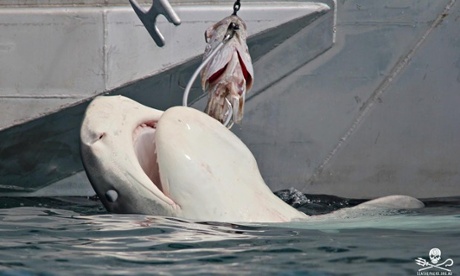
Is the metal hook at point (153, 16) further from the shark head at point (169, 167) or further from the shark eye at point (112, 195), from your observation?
the shark eye at point (112, 195)

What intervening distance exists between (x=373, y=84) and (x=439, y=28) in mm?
590

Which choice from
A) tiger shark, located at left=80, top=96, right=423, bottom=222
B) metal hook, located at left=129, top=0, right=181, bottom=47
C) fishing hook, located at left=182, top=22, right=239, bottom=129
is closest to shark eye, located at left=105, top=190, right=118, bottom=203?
tiger shark, located at left=80, top=96, right=423, bottom=222

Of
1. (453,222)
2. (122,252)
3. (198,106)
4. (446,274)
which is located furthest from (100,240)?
(198,106)

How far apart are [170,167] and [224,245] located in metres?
0.59

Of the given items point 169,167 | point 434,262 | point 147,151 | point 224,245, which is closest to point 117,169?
point 169,167

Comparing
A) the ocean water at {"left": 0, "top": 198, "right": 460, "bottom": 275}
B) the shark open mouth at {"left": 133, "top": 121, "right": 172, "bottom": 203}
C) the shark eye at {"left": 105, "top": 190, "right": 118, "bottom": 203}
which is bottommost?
the ocean water at {"left": 0, "top": 198, "right": 460, "bottom": 275}

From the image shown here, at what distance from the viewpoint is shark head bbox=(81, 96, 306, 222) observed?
4.87 meters

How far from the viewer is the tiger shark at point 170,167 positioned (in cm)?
487

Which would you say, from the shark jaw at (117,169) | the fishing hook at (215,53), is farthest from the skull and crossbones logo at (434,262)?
the fishing hook at (215,53)

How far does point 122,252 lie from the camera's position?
4230mm

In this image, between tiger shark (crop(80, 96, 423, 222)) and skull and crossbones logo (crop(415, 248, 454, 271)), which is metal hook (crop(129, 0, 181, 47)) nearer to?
tiger shark (crop(80, 96, 423, 222))

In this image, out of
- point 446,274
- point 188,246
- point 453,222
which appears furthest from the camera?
point 453,222

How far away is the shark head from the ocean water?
0.08 m

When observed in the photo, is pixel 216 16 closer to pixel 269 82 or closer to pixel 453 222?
pixel 269 82
